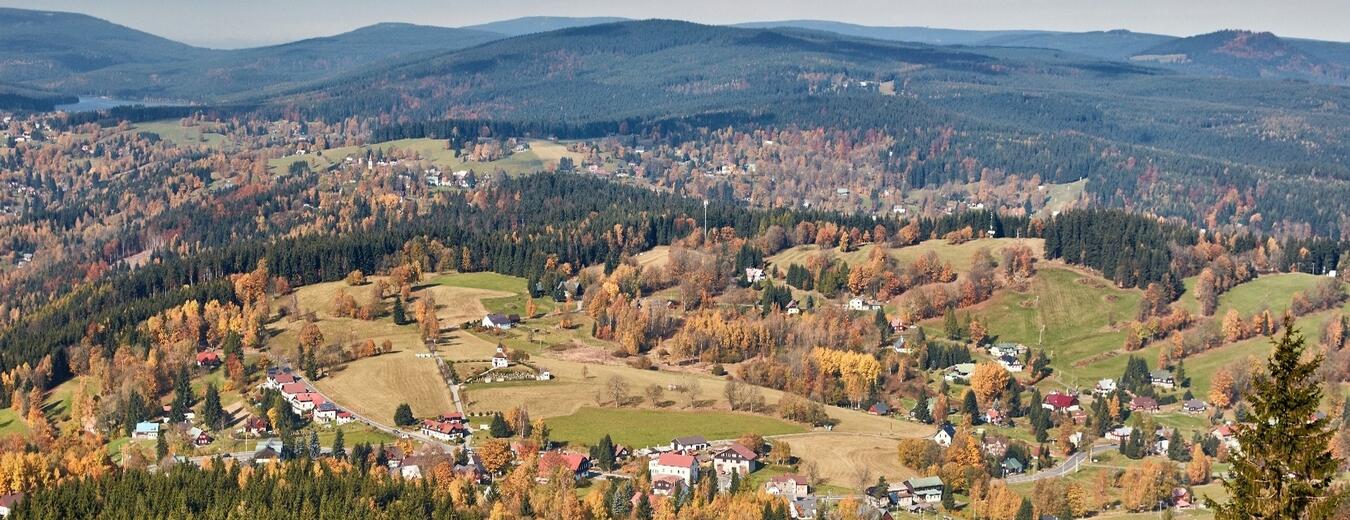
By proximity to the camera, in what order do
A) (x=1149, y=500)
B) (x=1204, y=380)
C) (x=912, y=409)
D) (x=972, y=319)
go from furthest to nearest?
(x=972, y=319) → (x=1204, y=380) → (x=912, y=409) → (x=1149, y=500)

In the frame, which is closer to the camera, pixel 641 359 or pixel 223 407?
pixel 223 407

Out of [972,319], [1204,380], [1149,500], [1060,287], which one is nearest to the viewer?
[1149,500]

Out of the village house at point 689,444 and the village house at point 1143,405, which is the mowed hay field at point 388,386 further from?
the village house at point 1143,405

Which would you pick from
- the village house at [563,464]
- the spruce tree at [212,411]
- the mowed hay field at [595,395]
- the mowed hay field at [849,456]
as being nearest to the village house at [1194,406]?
the mowed hay field at [595,395]

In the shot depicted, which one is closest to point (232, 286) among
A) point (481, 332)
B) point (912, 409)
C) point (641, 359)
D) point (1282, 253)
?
point (481, 332)

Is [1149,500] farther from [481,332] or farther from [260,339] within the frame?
[260,339]

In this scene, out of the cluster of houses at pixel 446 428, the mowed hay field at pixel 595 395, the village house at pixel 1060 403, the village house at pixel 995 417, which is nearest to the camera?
the cluster of houses at pixel 446 428
